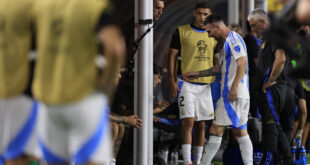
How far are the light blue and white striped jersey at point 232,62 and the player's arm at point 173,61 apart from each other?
2.19ft

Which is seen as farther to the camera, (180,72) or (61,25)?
(180,72)

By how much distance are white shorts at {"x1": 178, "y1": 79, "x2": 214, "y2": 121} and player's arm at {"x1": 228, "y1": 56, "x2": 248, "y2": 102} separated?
2.17 feet

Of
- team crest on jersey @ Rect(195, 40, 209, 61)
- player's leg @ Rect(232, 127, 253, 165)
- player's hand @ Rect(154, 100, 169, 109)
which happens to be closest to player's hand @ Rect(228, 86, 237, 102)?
player's leg @ Rect(232, 127, 253, 165)

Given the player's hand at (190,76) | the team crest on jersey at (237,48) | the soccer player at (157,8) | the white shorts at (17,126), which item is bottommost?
the white shorts at (17,126)

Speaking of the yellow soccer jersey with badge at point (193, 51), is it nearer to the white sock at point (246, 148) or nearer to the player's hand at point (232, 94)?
the player's hand at point (232, 94)

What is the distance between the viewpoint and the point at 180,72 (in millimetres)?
9047

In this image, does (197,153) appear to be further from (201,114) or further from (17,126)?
(17,126)

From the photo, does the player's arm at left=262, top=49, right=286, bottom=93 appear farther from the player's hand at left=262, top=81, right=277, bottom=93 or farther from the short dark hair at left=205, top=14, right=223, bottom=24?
the short dark hair at left=205, top=14, right=223, bottom=24

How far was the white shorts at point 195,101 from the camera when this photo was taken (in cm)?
884

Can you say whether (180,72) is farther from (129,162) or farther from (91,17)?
(91,17)

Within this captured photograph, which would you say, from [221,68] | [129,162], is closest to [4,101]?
[129,162]

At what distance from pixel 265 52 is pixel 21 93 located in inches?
203

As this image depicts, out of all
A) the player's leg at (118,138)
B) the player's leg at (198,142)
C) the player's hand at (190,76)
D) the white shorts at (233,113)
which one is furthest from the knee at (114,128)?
the player's leg at (198,142)

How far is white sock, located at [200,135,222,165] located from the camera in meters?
8.52
